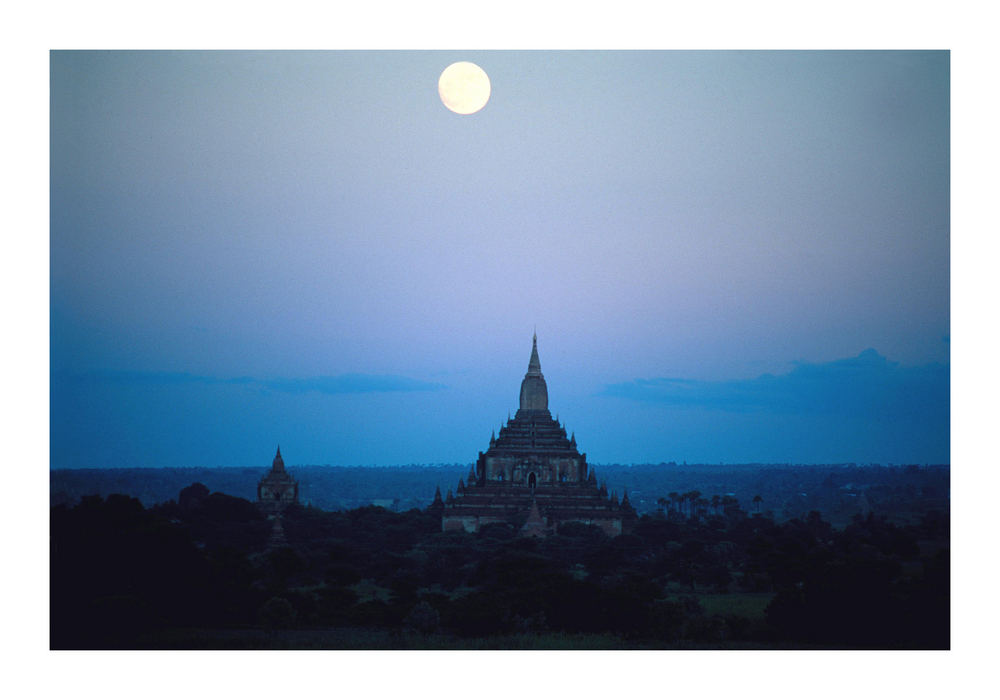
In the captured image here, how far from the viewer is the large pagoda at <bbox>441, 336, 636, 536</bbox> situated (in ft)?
118

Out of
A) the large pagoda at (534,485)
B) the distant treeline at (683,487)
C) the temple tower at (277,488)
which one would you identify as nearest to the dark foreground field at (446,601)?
the distant treeline at (683,487)

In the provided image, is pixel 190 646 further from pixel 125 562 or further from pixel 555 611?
pixel 555 611

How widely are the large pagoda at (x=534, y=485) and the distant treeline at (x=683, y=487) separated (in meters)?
1.79

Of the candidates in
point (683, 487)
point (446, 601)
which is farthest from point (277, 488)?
point (683, 487)

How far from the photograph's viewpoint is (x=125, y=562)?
21984 millimetres

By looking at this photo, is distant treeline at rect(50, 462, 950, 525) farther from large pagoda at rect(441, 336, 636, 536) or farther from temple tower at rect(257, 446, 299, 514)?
temple tower at rect(257, 446, 299, 514)

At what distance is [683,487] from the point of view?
105m

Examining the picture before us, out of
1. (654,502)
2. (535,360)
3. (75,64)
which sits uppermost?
(75,64)

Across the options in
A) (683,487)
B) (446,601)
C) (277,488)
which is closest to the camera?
(446,601)

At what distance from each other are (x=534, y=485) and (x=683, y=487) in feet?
223

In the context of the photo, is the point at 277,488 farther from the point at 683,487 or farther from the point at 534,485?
the point at 683,487

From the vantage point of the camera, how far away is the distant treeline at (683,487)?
4020 cm

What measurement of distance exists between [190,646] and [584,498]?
1786 cm

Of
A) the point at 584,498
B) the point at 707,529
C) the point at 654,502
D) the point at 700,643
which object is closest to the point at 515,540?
the point at 584,498
